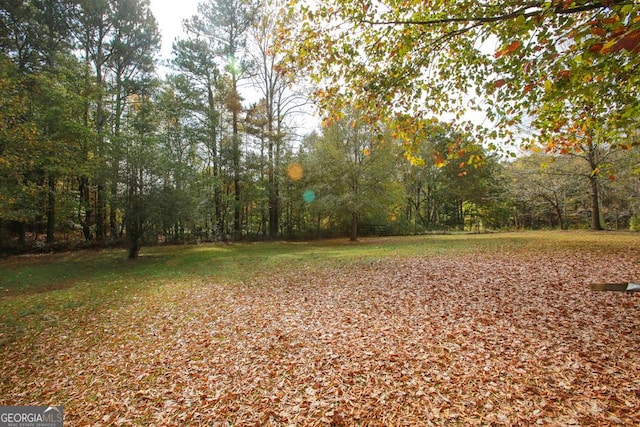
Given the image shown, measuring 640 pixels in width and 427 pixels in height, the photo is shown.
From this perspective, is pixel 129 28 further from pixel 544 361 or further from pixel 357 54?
pixel 544 361

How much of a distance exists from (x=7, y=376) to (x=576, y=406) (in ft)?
24.1

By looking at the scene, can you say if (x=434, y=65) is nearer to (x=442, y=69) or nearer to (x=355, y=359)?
(x=442, y=69)

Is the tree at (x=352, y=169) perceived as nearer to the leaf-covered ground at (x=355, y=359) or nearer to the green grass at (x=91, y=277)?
the green grass at (x=91, y=277)

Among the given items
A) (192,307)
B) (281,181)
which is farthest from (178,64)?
(192,307)

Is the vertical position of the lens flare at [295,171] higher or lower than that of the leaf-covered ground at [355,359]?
higher

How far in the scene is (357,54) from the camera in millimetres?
4781

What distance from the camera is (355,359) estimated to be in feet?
12.7

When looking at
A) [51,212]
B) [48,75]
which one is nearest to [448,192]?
[51,212]

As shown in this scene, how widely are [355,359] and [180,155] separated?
23.7m

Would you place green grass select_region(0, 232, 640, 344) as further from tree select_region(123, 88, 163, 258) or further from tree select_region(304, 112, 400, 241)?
tree select_region(304, 112, 400, 241)

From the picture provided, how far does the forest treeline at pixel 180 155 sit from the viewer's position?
1431cm

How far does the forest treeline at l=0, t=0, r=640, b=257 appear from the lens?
14312 millimetres

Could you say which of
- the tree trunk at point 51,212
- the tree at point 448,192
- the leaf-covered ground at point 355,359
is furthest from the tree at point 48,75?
the tree at point 448,192

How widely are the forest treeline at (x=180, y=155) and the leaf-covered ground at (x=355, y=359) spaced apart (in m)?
8.99
